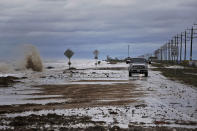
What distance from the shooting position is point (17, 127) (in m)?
8.91

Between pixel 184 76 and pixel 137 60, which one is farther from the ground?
pixel 137 60

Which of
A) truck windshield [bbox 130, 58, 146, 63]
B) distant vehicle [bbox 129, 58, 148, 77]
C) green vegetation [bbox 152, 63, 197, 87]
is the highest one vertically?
truck windshield [bbox 130, 58, 146, 63]

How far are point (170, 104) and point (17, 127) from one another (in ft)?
24.0

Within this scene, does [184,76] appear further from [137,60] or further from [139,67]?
[137,60]

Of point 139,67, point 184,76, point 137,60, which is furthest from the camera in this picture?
point 137,60

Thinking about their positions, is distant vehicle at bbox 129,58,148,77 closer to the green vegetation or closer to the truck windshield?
the truck windshield

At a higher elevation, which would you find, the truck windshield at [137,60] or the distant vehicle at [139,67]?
the truck windshield at [137,60]

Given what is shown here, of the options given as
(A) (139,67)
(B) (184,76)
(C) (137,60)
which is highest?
(C) (137,60)

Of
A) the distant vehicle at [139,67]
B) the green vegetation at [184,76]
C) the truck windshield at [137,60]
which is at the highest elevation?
the truck windshield at [137,60]

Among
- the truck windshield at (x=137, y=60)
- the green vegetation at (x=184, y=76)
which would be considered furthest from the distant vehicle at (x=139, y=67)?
the green vegetation at (x=184, y=76)

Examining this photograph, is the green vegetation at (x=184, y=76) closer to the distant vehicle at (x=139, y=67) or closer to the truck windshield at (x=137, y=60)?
the distant vehicle at (x=139, y=67)

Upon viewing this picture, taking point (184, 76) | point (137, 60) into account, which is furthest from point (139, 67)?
point (184, 76)

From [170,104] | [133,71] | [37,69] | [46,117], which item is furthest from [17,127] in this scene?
[37,69]

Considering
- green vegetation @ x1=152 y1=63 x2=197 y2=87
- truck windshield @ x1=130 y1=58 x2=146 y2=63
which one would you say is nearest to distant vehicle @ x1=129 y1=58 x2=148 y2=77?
truck windshield @ x1=130 y1=58 x2=146 y2=63
